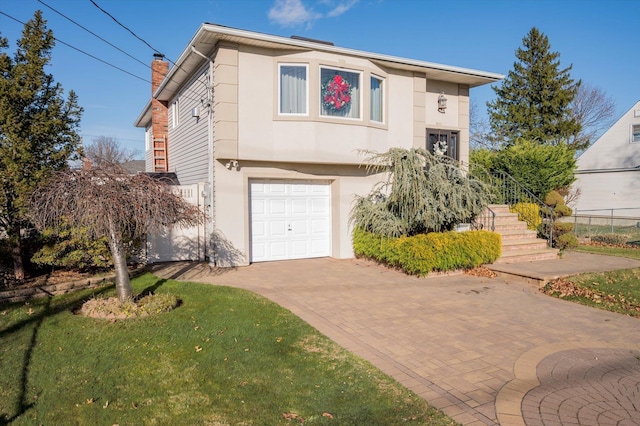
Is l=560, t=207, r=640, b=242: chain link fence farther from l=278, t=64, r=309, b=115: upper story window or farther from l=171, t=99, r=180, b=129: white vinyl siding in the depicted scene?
l=171, t=99, r=180, b=129: white vinyl siding

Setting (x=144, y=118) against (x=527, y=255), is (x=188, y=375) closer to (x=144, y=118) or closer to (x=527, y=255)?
(x=527, y=255)

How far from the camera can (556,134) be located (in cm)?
2803

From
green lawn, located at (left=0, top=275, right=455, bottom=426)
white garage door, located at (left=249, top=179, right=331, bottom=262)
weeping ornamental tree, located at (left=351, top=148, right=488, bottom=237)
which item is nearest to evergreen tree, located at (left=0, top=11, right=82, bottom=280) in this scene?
green lawn, located at (left=0, top=275, right=455, bottom=426)

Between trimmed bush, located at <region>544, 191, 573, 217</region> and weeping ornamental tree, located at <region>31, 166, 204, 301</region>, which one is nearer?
weeping ornamental tree, located at <region>31, 166, 204, 301</region>

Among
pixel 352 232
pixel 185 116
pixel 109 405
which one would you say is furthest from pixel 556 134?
pixel 109 405

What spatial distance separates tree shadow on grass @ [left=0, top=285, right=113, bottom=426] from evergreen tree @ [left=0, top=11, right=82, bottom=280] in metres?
1.59

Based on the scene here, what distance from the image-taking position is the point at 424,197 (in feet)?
32.8

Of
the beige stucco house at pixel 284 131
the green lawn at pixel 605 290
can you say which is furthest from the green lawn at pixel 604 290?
the beige stucco house at pixel 284 131

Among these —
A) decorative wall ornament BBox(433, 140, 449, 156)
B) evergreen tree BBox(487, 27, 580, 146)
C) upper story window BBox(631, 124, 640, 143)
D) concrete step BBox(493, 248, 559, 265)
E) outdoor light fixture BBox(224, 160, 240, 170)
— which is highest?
evergreen tree BBox(487, 27, 580, 146)

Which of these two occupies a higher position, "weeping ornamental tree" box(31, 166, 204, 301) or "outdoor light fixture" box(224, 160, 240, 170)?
"outdoor light fixture" box(224, 160, 240, 170)

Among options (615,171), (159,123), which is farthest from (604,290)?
(615,171)

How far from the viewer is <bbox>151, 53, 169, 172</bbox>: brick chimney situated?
16188 mm

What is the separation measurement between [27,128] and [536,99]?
29.5 meters

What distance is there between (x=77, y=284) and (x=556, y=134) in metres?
29.1
